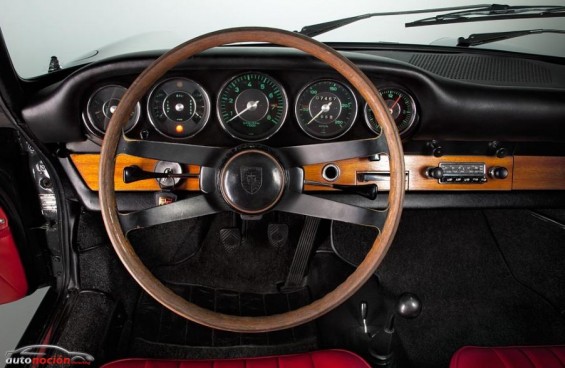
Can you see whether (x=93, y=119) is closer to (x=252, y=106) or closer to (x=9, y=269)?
(x=252, y=106)

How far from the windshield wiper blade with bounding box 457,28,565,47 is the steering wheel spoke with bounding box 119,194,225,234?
4.53ft

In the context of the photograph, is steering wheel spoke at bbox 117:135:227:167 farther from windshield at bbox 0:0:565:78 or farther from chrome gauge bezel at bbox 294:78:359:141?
windshield at bbox 0:0:565:78

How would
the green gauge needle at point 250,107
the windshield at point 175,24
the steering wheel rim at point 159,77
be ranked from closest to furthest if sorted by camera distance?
the steering wheel rim at point 159,77, the green gauge needle at point 250,107, the windshield at point 175,24

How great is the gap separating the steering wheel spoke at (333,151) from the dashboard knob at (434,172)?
1.83 feet

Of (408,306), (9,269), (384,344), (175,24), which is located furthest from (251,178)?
(175,24)

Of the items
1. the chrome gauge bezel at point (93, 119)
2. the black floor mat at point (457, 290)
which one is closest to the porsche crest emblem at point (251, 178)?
the chrome gauge bezel at point (93, 119)

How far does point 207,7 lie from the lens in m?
2.06

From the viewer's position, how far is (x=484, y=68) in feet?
5.74

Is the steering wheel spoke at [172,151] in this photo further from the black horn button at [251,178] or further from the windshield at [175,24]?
the windshield at [175,24]

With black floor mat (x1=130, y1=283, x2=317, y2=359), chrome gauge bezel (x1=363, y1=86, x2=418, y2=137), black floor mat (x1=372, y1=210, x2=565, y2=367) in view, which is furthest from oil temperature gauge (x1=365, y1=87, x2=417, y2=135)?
black floor mat (x1=130, y1=283, x2=317, y2=359)

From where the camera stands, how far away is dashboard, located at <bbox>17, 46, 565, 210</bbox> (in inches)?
54.6

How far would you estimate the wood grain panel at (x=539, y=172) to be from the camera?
5.65 feet

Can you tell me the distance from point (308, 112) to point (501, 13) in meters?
0.88

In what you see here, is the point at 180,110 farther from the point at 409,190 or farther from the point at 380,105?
the point at 409,190
